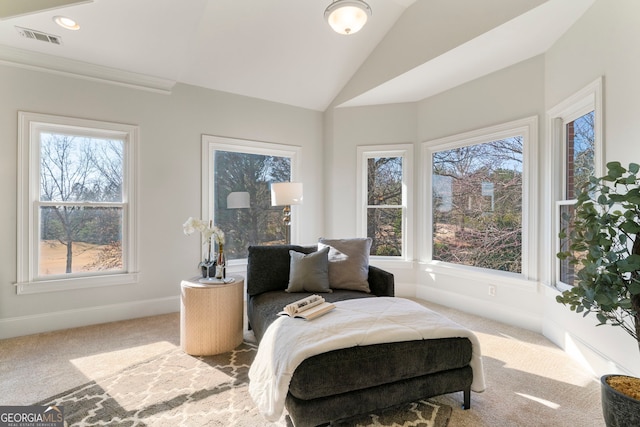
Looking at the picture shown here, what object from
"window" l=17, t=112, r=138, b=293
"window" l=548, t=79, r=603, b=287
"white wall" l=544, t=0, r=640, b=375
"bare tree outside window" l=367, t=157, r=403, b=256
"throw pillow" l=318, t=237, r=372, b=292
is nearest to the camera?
"white wall" l=544, t=0, r=640, b=375

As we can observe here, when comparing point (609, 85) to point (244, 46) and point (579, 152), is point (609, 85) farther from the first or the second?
point (244, 46)

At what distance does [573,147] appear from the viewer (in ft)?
9.42

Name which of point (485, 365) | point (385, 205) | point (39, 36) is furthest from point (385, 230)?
point (39, 36)

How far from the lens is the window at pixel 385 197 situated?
173 inches

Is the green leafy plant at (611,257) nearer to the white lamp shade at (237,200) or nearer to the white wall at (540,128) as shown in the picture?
the white wall at (540,128)

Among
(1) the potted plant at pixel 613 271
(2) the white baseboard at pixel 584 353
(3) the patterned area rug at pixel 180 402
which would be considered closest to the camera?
(1) the potted plant at pixel 613 271

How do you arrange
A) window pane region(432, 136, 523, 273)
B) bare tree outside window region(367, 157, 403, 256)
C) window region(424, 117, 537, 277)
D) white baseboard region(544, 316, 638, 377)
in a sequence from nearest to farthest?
1. white baseboard region(544, 316, 638, 377)
2. window region(424, 117, 537, 277)
3. window pane region(432, 136, 523, 273)
4. bare tree outside window region(367, 157, 403, 256)

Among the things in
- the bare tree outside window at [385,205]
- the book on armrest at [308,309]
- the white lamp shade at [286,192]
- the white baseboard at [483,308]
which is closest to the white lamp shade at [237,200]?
the white lamp shade at [286,192]

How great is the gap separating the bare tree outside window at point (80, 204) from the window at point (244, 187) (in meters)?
0.99

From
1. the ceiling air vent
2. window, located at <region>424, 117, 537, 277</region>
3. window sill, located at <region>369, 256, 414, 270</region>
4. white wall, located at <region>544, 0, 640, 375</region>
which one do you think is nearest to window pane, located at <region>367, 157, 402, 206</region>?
window, located at <region>424, 117, 537, 277</region>

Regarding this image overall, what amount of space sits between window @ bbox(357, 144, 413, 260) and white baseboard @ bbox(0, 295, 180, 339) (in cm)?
270

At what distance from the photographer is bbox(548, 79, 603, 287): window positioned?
7.86ft

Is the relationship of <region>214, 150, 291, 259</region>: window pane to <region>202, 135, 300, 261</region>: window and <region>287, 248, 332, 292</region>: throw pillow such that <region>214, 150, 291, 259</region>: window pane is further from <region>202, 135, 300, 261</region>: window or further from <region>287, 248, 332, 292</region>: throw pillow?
<region>287, 248, 332, 292</region>: throw pillow

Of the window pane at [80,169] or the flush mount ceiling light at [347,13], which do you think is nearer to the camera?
the flush mount ceiling light at [347,13]
